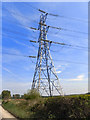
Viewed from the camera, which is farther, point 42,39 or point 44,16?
point 44,16

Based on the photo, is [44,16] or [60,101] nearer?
[60,101]

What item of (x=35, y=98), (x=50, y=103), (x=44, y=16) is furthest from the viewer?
(x=44, y=16)

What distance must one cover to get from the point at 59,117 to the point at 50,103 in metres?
1.37

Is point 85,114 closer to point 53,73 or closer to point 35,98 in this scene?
point 35,98

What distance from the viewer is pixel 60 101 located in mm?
7875

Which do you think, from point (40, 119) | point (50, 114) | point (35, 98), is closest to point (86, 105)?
point (50, 114)

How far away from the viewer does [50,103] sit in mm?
8695

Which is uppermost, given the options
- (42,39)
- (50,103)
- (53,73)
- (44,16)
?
(44,16)

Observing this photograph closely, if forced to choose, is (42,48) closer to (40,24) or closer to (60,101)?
(40,24)

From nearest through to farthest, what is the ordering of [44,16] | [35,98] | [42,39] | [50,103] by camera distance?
[50,103]
[35,98]
[42,39]
[44,16]

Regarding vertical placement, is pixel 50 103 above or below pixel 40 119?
above

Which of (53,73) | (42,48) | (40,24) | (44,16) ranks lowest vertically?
(53,73)

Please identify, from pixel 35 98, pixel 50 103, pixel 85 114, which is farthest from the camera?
pixel 35 98

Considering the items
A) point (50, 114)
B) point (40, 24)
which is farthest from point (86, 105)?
point (40, 24)
